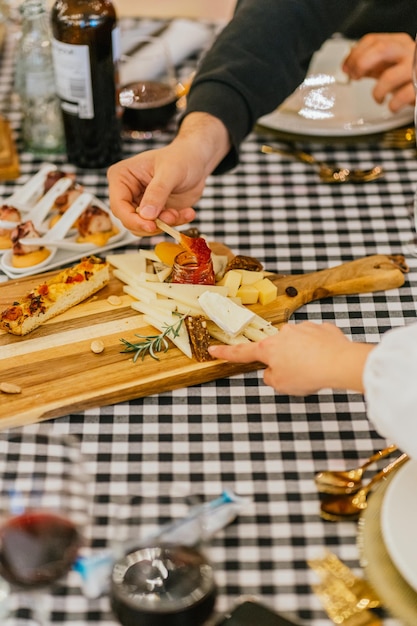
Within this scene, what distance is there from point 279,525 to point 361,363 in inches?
9.3

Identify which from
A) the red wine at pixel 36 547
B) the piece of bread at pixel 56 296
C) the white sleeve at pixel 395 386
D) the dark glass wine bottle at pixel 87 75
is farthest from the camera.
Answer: the dark glass wine bottle at pixel 87 75

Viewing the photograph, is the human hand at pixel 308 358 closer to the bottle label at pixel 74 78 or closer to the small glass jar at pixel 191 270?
the small glass jar at pixel 191 270

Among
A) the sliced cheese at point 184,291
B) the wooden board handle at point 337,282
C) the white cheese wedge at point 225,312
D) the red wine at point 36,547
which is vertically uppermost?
the red wine at point 36,547

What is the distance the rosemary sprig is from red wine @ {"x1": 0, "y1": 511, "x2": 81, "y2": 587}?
47cm

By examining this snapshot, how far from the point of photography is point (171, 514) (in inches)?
35.5

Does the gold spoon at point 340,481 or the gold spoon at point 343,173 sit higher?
the gold spoon at point 340,481

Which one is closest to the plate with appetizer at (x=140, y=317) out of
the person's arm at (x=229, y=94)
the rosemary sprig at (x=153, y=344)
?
the rosemary sprig at (x=153, y=344)

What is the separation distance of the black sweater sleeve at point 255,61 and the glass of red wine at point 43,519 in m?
0.96

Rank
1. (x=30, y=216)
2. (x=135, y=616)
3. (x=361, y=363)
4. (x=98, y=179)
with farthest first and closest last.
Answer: (x=98, y=179), (x=30, y=216), (x=361, y=363), (x=135, y=616)

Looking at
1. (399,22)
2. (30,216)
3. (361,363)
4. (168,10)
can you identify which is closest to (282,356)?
(361,363)

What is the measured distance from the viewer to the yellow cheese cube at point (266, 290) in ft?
4.81

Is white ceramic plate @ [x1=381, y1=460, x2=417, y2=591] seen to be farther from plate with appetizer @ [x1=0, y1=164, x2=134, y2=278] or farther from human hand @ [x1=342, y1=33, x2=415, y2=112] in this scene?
human hand @ [x1=342, y1=33, x2=415, y2=112]

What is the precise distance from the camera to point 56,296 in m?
1.44

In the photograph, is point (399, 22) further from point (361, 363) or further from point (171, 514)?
point (171, 514)
